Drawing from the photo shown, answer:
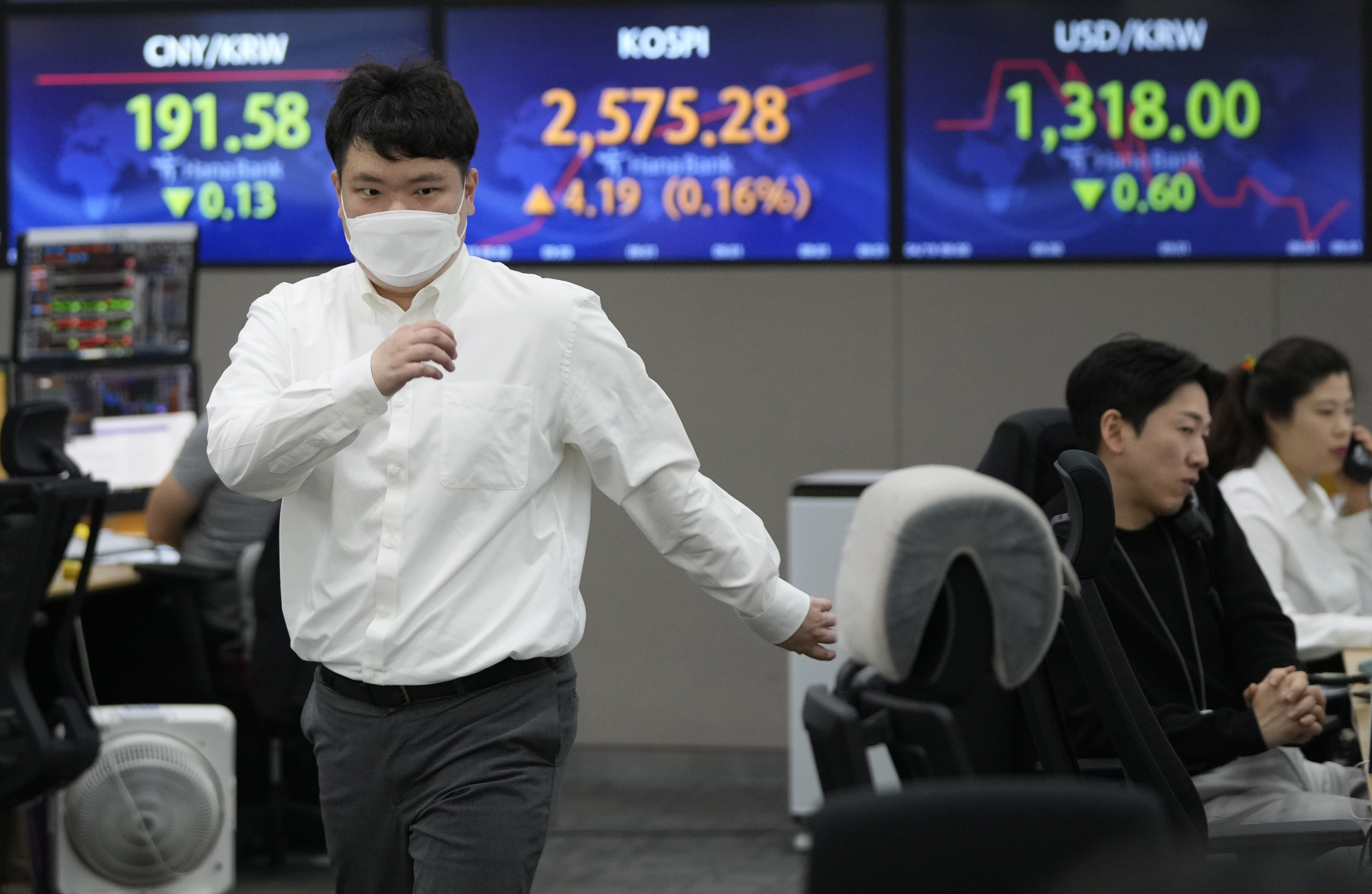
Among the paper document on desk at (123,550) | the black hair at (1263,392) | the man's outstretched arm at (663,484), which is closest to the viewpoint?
the man's outstretched arm at (663,484)

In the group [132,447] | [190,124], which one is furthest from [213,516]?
[190,124]

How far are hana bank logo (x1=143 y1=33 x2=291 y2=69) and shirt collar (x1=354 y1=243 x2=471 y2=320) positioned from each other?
10.1 feet

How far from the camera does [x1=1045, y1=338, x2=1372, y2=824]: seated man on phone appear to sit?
226 centimetres

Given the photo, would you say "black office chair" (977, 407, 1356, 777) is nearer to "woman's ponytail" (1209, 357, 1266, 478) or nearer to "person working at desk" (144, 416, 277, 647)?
"woman's ponytail" (1209, 357, 1266, 478)

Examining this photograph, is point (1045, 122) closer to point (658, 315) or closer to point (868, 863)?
point (658, 315)

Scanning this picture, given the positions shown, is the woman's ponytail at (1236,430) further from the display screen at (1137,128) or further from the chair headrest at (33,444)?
the chair headrest at (33,444)

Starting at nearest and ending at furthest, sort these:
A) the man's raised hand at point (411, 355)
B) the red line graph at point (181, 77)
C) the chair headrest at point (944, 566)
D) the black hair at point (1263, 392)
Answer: the chair headrest at point (944, 566), the man's raised hand at point (411, 355), the black hair at point (1263, 392), the red line graph at point (181, 77)

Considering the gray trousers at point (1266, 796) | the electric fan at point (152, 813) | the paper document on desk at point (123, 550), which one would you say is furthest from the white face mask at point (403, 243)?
the paper document on desk at point (123, 550)

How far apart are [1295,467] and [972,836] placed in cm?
257

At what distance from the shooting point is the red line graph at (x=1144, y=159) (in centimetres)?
437

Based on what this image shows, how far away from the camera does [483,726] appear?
5.52 feet

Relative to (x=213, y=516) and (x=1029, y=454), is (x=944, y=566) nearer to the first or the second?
(x=1029, y=454)

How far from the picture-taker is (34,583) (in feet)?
9.68

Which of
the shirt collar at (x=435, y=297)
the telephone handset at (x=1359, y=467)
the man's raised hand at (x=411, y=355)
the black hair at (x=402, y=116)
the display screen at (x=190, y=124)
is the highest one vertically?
the display screen at (x=190, y=124)
